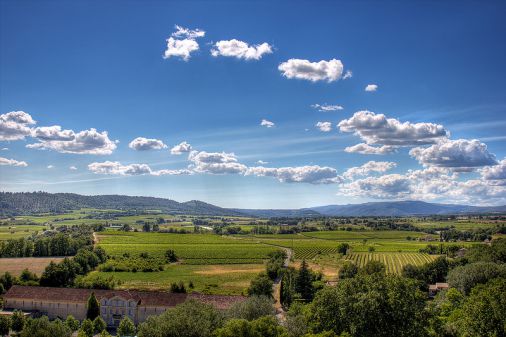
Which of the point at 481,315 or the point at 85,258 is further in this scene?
the point at 85,258

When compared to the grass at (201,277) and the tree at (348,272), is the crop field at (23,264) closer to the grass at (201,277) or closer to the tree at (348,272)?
the grass at (201,277)

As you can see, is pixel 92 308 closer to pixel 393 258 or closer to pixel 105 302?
pixel 105 302

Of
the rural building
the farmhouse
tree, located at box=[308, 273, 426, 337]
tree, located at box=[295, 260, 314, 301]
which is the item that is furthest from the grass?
tree, located at box=[308, 273, 426, 337]

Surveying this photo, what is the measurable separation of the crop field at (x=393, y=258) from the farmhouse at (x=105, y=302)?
54.9 meters

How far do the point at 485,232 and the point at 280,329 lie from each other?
170 meters

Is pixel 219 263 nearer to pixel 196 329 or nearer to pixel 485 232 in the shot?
pixel 196 329

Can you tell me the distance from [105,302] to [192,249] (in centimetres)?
7159

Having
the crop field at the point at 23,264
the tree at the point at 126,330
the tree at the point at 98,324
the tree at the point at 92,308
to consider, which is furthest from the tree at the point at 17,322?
the crop field at the point at 23,264

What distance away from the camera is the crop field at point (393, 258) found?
108 m

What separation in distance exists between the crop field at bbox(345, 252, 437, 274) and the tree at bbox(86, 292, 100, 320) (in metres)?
65.8

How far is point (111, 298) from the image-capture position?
63.9m

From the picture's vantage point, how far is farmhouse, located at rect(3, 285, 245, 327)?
6381 centimetres

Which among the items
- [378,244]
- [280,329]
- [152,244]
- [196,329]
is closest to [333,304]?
[280,329]

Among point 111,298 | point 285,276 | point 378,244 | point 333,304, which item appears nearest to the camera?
point 333,304
